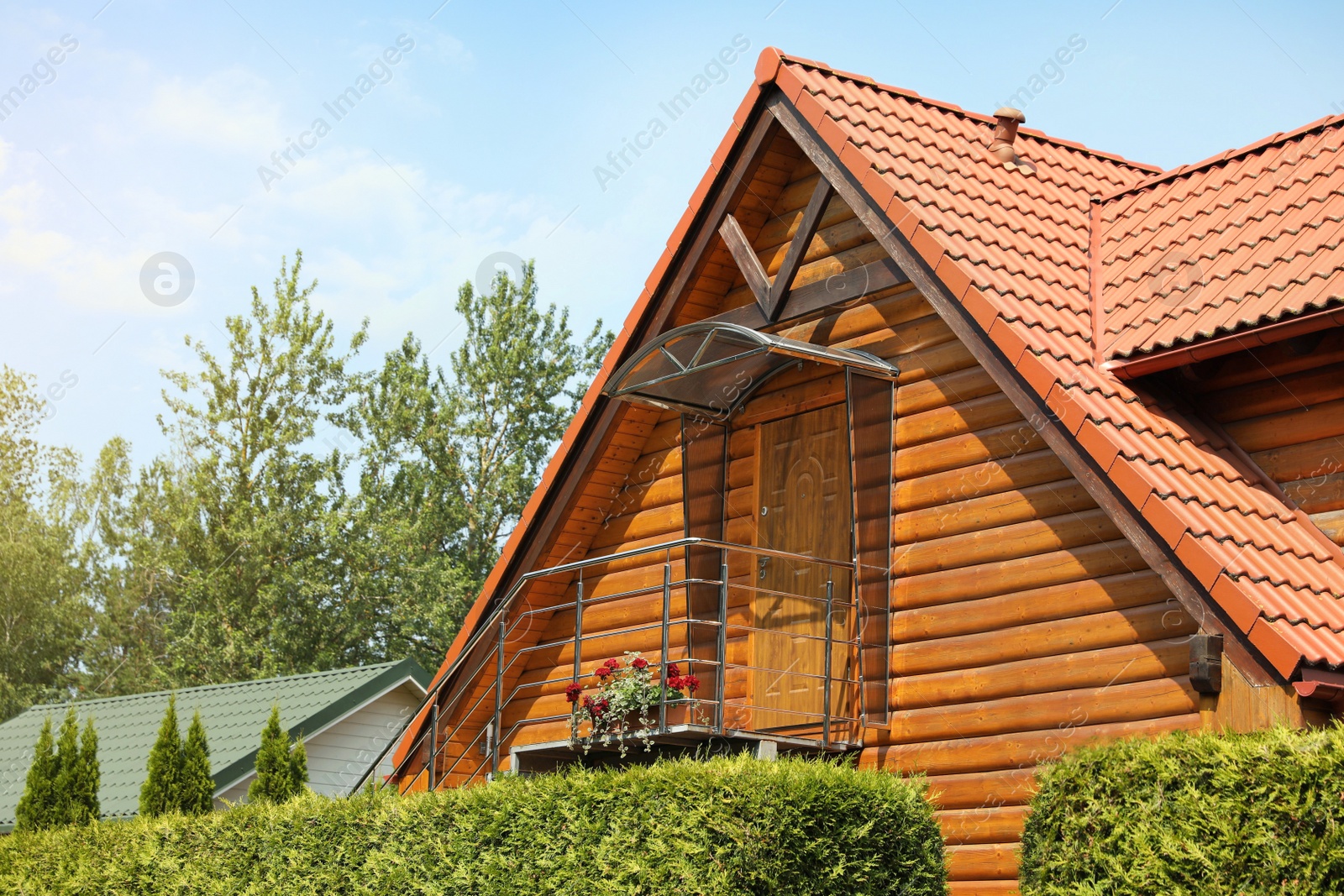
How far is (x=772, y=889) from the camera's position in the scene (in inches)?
296

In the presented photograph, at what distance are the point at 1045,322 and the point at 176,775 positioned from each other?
1114 centimetres

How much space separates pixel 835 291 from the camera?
35.4 ft

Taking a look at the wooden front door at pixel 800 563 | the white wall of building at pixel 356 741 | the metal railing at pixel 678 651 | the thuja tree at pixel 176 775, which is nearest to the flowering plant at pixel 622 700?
the metal railing at pixel 678 651

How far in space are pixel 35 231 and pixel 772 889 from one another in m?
29.4

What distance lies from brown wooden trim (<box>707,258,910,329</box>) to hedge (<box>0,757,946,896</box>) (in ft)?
13.2

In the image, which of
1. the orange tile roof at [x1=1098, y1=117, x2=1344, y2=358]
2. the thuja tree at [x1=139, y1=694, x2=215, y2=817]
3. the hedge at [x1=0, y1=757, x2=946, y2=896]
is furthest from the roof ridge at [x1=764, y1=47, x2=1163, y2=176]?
the thuja tree at [x1=139, y1=694, x2=215, y2=817]

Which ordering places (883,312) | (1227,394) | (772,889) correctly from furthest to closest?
(883,312), (1227,394), (772,889)

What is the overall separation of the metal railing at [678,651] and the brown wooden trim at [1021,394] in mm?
1971

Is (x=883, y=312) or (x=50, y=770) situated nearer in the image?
(x=883, y=312)

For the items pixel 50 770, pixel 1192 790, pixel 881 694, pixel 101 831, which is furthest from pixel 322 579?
pixel 1192 790

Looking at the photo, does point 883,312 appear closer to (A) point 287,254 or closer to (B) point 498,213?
(B) point 498,213

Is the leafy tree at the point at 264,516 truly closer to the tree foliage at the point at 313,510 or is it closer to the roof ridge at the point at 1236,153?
the tree foliage at the point at 313,510

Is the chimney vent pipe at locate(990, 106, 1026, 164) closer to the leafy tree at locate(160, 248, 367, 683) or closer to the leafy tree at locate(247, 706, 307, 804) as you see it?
the leafy tree at locate(247, 706, 307, 804)

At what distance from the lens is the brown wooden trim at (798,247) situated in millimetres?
10789
